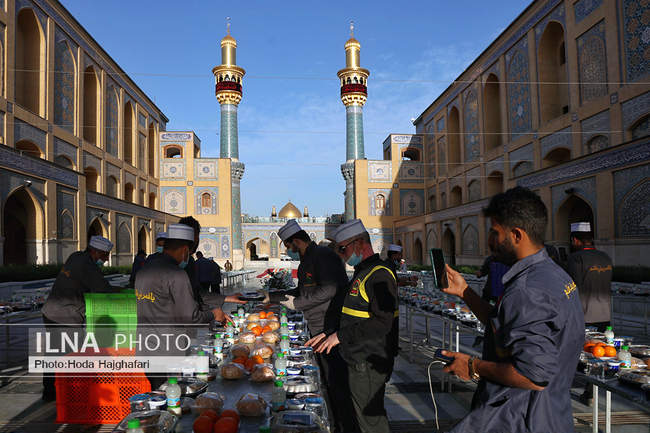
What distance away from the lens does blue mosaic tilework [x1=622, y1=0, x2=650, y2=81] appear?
11.8 metres

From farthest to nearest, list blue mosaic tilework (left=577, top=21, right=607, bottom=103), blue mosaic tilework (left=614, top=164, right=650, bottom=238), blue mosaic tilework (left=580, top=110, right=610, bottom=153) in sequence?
blue mosaic tilework (left=580, top=110, right=610, bottom=153) → blue mosaic tilework (left=577, top=21, right=607, bottom=103) → blue mosaic tilework (left=614, top=164, right=650, bottom=238)

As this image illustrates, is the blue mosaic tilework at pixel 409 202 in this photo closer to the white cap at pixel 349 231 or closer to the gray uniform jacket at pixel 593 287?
the gray uniform jacket at pixel 593 287

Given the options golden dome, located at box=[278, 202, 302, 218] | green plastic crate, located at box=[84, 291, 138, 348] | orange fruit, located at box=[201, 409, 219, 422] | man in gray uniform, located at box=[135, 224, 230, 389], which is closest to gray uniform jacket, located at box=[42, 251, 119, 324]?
green plastic crate, located at box=[84, 291, 138, 348]

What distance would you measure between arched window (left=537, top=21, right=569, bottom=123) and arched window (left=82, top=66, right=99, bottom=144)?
19525 millimetres

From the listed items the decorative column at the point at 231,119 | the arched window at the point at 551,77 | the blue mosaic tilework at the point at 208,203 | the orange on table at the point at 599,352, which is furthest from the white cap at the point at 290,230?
the blue mosaic tilework at the point at 208,203

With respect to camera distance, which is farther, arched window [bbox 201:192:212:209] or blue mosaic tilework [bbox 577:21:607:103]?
arched window [bbox 201:192:212:209]

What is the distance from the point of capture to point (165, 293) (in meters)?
2.90

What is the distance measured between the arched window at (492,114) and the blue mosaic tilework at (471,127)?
2.45 ft

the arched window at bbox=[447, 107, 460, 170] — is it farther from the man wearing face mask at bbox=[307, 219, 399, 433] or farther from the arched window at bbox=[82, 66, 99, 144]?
the man wearing face mask at bbox=[307, 219, 399, 433]

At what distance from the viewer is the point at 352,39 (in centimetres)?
3016

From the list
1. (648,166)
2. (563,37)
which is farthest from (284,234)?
(563,37)

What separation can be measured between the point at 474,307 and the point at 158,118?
100ft

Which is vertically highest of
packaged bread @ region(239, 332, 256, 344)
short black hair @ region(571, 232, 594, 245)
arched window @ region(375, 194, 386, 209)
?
arched window @ region(375, 194, 386, 209)

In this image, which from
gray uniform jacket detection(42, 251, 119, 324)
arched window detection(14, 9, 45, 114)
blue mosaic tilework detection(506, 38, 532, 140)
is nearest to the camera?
gray uniform jacket detection(42, 251, 119, 324)
